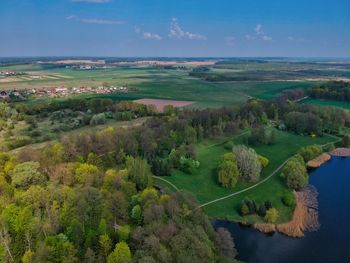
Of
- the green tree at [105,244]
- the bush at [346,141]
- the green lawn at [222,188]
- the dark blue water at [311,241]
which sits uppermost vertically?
the green tree at [105,244]

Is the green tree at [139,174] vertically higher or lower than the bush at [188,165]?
higher

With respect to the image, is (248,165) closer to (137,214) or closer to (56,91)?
(137,214)

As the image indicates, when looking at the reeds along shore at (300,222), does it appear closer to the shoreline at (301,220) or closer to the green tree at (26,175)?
the shoreline at (301,220)

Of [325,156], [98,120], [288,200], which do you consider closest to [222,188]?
[288,200]

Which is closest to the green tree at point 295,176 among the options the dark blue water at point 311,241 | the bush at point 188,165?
the dark blue water at point 311,241

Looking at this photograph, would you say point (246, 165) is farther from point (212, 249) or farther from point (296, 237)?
point (212, 249)

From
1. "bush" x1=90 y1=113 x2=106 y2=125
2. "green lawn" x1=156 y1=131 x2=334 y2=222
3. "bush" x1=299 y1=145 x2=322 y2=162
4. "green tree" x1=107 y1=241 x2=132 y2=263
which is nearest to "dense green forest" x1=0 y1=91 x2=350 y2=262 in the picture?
"green tree" x1=107 y1=241 x2=132 y2=263

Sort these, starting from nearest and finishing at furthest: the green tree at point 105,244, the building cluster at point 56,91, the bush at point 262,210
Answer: the green tree at point 105,244 < the bush at point 262,210 < the building cluster at point 56,91
